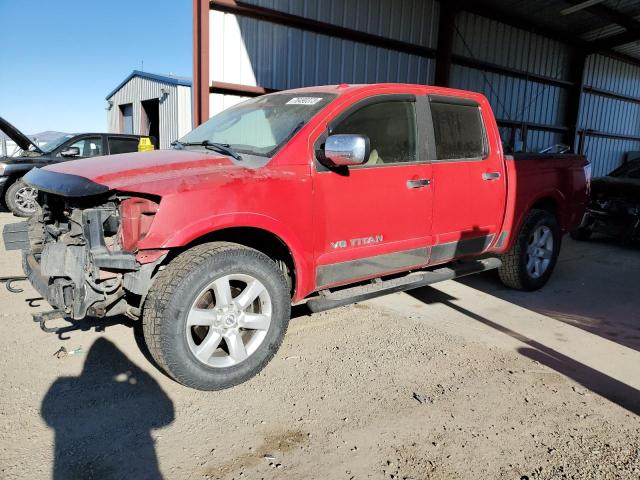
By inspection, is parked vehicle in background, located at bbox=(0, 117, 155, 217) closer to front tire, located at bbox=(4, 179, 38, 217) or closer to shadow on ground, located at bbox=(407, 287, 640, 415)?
front tire, located at bbox=(4, 179, 38, 217)

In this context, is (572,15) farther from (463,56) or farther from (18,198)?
(18,198)

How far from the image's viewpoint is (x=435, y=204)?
4066 mm

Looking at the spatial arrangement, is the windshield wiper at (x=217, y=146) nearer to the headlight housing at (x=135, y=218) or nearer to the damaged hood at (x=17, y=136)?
the headlight housing at (x=135, y=218)

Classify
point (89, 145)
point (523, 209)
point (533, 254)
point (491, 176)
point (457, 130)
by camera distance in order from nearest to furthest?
point (457, 130) → point (491, 176) → point (523, 209) → point (533, 254) → point (89, 145)

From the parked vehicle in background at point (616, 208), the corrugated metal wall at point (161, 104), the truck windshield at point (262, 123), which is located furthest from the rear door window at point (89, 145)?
the parked vehicle in background at point (616, 208)

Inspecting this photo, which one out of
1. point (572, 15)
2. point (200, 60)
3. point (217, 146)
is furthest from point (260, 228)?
point (572, 15)

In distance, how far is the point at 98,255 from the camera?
2797 millimetres

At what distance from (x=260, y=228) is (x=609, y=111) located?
18.3 m

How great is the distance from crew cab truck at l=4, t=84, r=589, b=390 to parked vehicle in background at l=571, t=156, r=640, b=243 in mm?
4268

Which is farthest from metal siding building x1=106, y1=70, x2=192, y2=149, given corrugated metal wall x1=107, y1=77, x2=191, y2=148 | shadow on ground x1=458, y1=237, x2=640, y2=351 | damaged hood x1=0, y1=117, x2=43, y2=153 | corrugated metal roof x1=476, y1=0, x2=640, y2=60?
shadow on ground x1=458, y1=237, x2=640, y2=351

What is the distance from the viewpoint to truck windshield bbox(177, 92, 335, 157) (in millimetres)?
3502

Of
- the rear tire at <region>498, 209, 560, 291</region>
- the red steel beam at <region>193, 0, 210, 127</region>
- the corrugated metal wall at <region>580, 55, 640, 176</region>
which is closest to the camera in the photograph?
the rear tire at <region>498, 209, 560, 291</region>

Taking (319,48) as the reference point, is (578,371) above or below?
below

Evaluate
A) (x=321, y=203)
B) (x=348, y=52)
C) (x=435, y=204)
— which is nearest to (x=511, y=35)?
(x=348, y=52)
